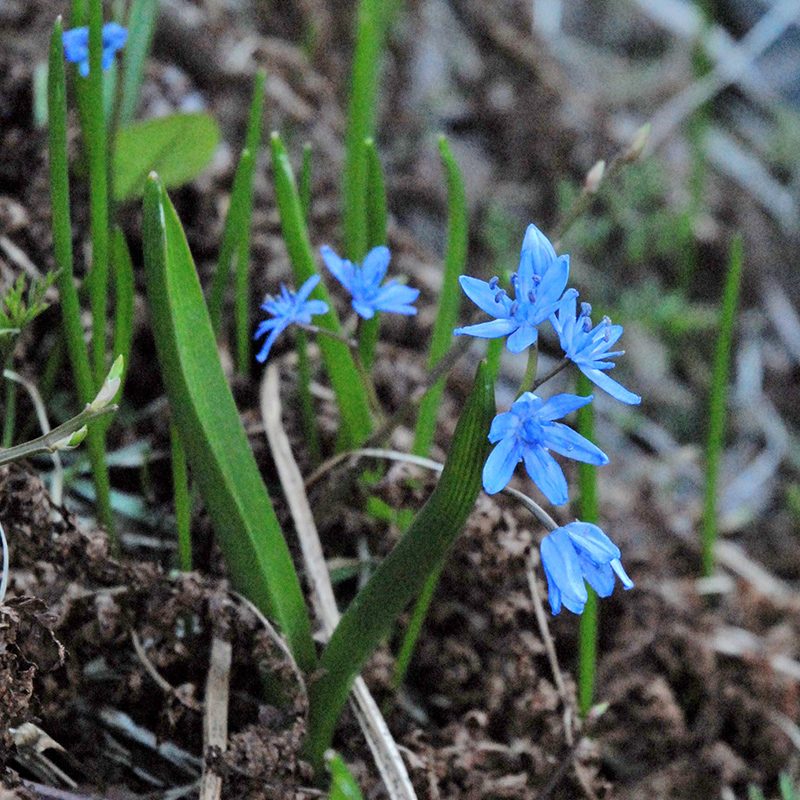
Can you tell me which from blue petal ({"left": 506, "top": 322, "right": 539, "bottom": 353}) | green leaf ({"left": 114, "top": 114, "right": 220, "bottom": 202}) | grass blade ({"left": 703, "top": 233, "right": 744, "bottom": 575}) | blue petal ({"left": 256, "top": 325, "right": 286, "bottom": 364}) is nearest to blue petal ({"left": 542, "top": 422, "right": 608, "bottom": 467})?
blue petal ({"left": 506, "top": 322, "right": 539, "bottom": 353})

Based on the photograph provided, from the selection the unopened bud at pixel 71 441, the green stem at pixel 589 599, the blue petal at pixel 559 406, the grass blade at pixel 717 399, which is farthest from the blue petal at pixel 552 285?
the grass blade at pixel 717 399

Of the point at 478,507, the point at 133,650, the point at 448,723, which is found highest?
the point at 478,507

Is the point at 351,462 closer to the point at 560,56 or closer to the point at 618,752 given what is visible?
the point at 618,752

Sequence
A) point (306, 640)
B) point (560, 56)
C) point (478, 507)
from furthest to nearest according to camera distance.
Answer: point (560, 56)
point (478, 507)
point (306, 640)

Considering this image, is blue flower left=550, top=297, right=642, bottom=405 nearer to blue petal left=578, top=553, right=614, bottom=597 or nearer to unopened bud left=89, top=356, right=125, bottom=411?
blue petal left=578, top=553, right=614, bottom=597

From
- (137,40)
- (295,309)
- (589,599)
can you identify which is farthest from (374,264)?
(137,40)

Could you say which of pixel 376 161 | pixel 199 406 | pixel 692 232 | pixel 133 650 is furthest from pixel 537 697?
pixel 692 232
